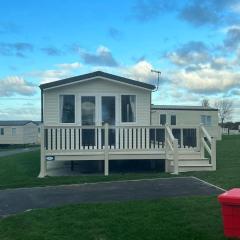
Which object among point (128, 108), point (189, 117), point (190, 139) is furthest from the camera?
point (189, 117)

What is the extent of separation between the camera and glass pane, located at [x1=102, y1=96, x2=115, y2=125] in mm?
16297

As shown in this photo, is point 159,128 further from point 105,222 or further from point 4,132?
point 4,132

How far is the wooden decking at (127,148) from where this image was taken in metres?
14.3

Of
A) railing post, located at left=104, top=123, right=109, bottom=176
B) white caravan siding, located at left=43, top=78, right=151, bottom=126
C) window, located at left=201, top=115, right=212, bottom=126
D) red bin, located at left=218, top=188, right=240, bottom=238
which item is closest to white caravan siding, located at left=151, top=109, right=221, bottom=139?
window, located at left=201, top=115, right=212, bottom=126

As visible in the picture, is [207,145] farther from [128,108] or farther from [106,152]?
[106,152]

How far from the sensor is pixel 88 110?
1630cm

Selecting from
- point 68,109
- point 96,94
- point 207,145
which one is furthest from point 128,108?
point 207,145

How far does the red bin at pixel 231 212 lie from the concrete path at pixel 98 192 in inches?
130

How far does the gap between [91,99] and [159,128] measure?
2.69 meters

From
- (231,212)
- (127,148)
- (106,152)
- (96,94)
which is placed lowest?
(231,212)

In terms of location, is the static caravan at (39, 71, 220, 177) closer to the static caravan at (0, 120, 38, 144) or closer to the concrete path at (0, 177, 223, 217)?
the concrete path at (0, 177, 223, 217)

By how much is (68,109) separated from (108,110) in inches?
54.0

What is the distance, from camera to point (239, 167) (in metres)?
14.6

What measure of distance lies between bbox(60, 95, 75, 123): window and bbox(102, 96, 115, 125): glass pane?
1060 millimetres
